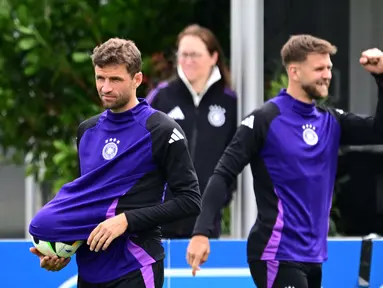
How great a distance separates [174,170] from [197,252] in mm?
495

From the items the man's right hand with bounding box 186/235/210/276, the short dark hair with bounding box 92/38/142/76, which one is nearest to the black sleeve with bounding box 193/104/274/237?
the man's right hand with bounding box 186/235/210/276

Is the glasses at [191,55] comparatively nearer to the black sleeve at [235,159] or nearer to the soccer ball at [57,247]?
the black sleeve at [235,159]

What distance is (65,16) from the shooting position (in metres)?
8.77

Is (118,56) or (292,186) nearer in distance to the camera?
(118,56)

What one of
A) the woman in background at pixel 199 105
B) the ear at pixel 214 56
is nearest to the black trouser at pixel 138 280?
the woman in background at pixel 199 105

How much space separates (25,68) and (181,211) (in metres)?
4.44

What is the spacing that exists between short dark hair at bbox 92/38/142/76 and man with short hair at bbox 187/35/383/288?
828mm

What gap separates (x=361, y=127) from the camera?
537 cm

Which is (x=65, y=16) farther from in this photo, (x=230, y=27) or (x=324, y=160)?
(x=324, y=160)

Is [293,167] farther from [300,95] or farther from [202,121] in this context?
[202,121]

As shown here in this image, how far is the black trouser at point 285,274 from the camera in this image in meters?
5.09

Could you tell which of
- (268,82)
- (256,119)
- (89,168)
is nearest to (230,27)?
(268,82)

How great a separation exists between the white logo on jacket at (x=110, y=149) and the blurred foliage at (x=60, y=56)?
3.81 meters

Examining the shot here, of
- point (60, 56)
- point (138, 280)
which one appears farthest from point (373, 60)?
point (60, 56)
